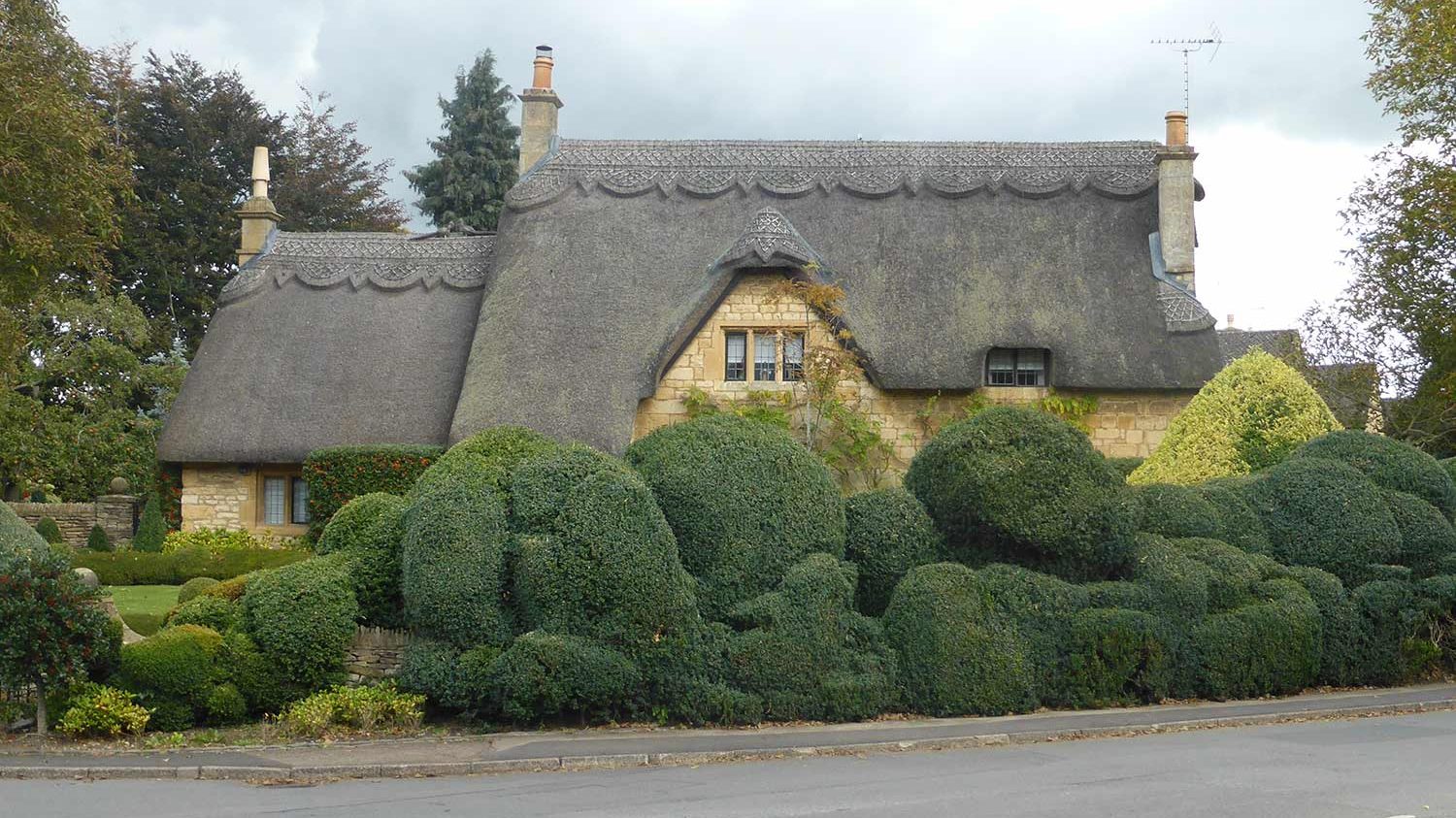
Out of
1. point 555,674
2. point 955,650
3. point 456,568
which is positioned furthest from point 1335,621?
point 456,568

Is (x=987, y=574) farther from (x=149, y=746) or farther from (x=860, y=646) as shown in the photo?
(x=149, y=746)

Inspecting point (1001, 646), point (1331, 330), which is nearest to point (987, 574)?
point (1001, 646)

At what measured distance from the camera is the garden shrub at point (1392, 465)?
644 inches

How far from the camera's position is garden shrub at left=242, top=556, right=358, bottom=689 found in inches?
496

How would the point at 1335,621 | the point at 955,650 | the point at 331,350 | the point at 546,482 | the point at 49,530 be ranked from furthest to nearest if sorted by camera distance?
the point at 49,530 → the point at 331,350 → the point at 1335,621 → the point at 955,650 → the point at 546,482

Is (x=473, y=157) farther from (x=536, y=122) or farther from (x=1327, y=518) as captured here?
(x=1327, y=518)

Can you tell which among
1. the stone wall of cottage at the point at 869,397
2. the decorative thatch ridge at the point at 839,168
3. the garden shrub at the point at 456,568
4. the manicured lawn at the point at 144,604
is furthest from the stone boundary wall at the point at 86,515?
the garden shrub at the point at 456,568

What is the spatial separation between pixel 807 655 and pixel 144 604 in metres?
11.8

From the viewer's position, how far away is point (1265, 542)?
15.7 meters

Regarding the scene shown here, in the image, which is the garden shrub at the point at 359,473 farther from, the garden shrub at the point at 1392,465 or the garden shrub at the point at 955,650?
the garden shrub at the point at 1392,465

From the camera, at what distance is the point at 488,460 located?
13758 millimetres

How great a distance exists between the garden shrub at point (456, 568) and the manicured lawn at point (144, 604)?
16.0 feet

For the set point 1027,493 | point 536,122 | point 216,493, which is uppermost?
point 536,122

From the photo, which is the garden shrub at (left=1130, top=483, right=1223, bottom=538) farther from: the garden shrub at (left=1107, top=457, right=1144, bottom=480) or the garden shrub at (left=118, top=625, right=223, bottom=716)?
the garden shrub at (left=118, top=625, right=223, bottom=716)
